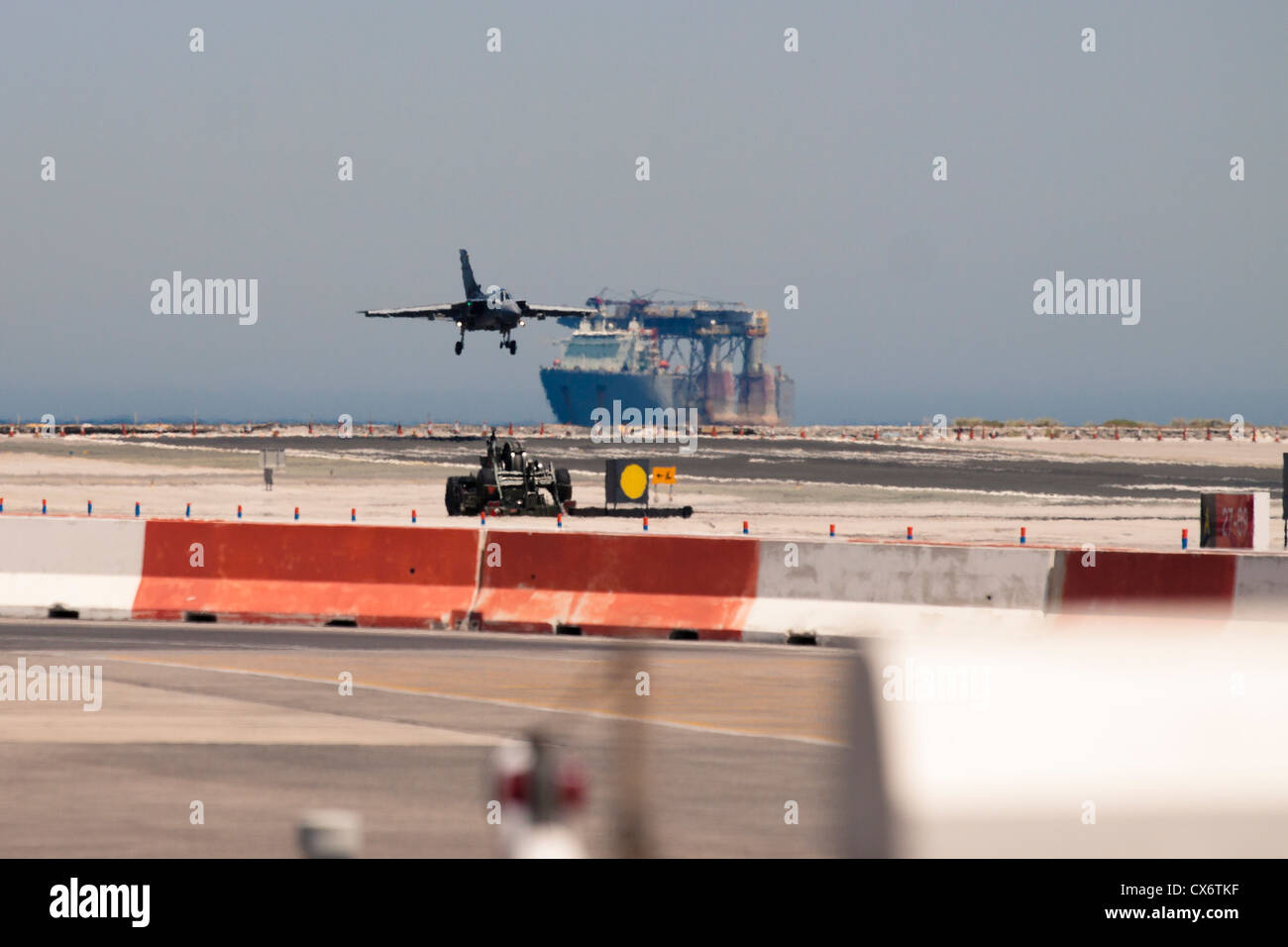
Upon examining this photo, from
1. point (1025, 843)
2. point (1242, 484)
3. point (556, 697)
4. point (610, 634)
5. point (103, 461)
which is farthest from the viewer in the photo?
point (103, 461)

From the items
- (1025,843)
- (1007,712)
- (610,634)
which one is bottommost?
(610,634)

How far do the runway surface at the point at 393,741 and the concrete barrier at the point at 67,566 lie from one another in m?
1.86

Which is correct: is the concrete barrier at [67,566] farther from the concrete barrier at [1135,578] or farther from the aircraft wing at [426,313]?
the aircraft wing at [426,313]

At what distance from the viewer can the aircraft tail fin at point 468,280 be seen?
8531cm

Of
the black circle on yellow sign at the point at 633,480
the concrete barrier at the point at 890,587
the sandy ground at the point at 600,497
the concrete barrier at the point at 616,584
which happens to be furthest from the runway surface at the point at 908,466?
the concrete barrier at the point at 616,584

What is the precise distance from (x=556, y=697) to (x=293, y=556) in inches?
247

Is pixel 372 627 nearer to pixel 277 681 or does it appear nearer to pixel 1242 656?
pixel 277 681

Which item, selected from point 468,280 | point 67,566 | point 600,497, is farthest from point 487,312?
point 67,566

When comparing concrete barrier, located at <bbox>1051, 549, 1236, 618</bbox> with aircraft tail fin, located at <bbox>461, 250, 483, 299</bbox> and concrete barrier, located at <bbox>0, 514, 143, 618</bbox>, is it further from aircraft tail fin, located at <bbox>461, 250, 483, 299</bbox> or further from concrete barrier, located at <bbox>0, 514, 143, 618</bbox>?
aircraft tail fin, located at <bbox>461, 250, 483, 299</bbox>

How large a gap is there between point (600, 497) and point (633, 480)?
12.6m

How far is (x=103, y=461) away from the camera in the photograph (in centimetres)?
6538

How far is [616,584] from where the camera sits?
17.2 meters

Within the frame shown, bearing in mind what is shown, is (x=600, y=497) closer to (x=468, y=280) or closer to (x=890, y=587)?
(x=890, y=587)
